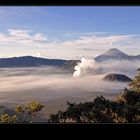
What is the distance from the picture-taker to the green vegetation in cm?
305

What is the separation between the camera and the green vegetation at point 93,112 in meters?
3.05

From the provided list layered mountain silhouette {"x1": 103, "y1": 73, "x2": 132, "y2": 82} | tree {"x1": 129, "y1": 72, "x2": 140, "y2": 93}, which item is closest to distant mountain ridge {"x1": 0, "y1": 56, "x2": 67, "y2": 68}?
layered mountain silhouette {"x1": 103, "y1": 73, "x2": 132, "y2": 82}

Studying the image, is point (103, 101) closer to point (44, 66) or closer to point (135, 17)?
point (44, 66)

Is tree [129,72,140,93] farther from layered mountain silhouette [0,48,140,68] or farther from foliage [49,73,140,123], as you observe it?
layered mountain silhouette [0,48,140,68]

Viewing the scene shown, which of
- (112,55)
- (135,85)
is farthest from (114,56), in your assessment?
(135,85)

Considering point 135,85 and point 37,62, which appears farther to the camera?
point 135,85

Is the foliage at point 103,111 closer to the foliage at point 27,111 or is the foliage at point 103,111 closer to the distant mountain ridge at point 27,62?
the foliage at point 27,111

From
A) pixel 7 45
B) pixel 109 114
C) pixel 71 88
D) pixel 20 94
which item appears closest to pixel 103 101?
pixel 109 114

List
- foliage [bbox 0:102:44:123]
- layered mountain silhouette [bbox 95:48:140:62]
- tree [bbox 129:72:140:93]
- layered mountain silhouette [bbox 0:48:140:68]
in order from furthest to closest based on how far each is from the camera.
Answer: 1. tree [bbox 129:72:140:93]
2. layered mountain silhouette [bbox 95:48:140:62]
3. layered mountain silhouette [bbox 0:48:140:68]
4. foliage [bbox 0:102:44:123]

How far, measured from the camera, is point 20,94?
12.1 ft

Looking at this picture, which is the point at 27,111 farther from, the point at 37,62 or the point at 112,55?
the point at 112,55

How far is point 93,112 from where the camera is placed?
334 centimetres

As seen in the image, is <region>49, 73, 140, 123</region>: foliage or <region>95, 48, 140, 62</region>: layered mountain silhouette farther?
<region>95, 48, 140, 62</region>: layered mountain silhouette
